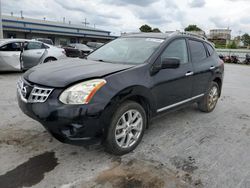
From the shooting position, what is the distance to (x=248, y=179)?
2496mm

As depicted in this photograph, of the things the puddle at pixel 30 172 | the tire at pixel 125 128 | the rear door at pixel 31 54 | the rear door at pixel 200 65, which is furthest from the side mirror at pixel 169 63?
the rear door at pixel 31 54

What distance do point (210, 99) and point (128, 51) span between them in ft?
7.73

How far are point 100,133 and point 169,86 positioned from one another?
55.6 inches

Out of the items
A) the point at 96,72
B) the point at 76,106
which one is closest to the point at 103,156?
the point at 76,106

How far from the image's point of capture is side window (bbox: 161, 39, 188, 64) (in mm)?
3408

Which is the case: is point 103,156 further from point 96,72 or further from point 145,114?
point 96,72

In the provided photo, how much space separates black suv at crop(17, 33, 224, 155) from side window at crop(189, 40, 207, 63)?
4 centimetres

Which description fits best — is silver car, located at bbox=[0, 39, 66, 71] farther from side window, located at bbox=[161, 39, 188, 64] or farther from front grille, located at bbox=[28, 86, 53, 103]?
side window, located at bbox=[161, 39, 188, 64]

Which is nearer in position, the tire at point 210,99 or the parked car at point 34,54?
the tire at point 210,99

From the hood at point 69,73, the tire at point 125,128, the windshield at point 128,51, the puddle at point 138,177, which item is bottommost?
the puddle at point 138,177

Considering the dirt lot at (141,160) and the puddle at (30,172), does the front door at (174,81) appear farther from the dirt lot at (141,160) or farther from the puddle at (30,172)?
the puddle at (30,172)

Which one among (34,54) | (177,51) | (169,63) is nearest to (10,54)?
(34,54)

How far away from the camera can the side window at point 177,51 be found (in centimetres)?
341

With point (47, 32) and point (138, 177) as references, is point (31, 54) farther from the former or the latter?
point (47, 32)
